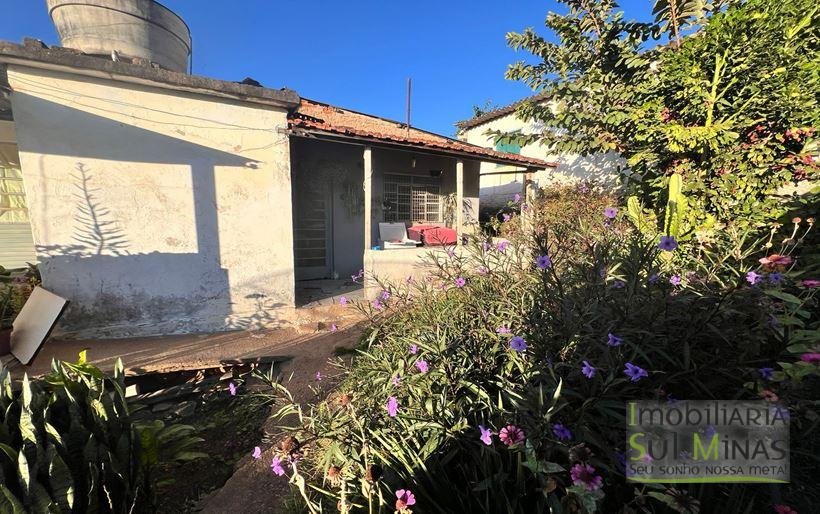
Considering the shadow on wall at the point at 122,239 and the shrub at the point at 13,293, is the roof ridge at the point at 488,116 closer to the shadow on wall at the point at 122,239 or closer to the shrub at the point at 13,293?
the shadow on wall at the point at 122,239

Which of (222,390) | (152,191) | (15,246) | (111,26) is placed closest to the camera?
(222,390)

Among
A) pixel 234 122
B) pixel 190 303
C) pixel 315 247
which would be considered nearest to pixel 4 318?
pixel 190 303

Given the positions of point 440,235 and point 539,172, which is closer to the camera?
point 440,235

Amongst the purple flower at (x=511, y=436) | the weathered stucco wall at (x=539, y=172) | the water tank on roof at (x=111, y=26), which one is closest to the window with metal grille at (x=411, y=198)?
the weathered stucco wall at (x=539, y=172)

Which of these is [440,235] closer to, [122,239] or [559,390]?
[122,239]

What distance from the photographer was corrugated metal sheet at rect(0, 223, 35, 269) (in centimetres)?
601

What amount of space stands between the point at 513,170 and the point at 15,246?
42.8 ft

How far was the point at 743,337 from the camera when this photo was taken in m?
1.77

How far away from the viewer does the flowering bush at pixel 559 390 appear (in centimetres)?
133

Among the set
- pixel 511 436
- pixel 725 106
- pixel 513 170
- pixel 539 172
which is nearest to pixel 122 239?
pixel 511 436

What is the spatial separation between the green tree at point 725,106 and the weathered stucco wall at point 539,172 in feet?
8.78

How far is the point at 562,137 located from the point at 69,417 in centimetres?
759

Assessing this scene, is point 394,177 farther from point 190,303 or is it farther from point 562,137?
point 190,303

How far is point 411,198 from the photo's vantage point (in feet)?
31.2
